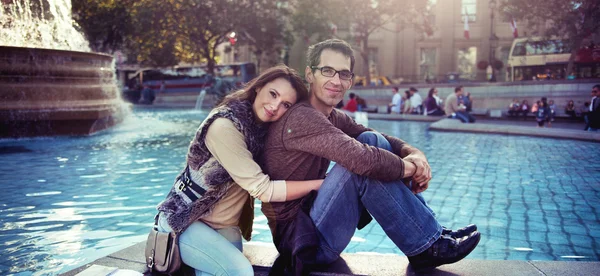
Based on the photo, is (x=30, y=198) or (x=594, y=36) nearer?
(x=30, y=198)

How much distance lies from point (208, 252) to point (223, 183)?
0.37 meters

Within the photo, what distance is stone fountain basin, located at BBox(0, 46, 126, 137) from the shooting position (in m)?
9.23

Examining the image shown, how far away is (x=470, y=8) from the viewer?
39.3 metres

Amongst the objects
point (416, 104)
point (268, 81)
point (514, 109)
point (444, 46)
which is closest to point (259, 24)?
point (416, 104)

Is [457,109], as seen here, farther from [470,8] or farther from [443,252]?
[470,8]

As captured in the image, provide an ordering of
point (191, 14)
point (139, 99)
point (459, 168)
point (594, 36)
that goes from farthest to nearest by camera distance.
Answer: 1. point (139, 99)
2. point (191, 14)
3. point (594, 36)
4. point (459, 168)

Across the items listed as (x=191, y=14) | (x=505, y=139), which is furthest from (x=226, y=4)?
(x=505, y=139)

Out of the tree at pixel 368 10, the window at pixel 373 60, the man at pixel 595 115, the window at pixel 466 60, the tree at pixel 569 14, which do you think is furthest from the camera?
the window at pixel 373 60

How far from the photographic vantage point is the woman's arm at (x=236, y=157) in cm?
261

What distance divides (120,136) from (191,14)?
19479 mm

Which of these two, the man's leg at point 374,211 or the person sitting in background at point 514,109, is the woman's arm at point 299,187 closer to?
the man's leg at point 374,211

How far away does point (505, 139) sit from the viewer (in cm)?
1170

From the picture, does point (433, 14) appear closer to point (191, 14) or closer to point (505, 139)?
point (191, 14)

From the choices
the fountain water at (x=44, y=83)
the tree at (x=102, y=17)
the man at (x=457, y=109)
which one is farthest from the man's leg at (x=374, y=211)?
the tree at (x=102, y=17)
